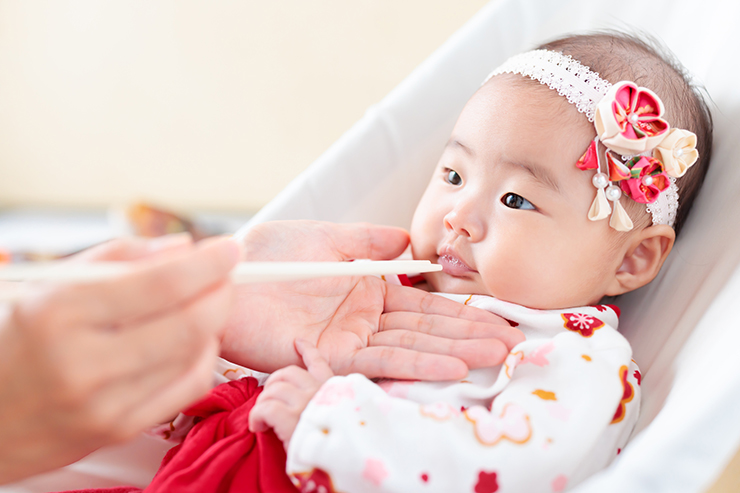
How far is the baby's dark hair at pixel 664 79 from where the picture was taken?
79cm

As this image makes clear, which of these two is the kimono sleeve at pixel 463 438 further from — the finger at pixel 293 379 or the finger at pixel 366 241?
the finger at pixel 366 241

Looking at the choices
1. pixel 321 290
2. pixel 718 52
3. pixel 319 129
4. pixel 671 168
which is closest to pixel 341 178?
pixel 321 290

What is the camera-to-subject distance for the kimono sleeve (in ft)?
1.79

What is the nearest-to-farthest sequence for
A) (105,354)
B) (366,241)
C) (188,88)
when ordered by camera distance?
(105,354), (366,241), (188,88)

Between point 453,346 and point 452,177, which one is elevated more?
point 452,177

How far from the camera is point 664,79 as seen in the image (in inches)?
31.4

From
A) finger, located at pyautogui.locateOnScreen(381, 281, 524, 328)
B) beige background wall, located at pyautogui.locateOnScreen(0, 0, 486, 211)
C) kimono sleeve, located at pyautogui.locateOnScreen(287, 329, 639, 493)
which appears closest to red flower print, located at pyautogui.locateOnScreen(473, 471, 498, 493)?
kimono sleeve, located at pyautogui.locateOnScreen(287, 329, 639, 493)

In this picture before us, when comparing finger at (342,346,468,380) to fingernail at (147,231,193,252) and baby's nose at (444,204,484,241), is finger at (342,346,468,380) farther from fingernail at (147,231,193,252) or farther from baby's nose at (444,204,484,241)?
fingernail at (147,231,193,252)

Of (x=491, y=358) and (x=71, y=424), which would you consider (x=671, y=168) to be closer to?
(x=491, y=358)

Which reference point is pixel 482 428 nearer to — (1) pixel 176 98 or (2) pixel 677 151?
(2) pixel 677 151

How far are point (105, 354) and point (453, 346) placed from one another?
432 mm

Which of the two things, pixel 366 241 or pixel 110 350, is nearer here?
pixel 110 350

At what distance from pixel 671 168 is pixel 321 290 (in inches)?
20.3

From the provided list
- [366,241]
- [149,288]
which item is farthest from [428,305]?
[149,288]
